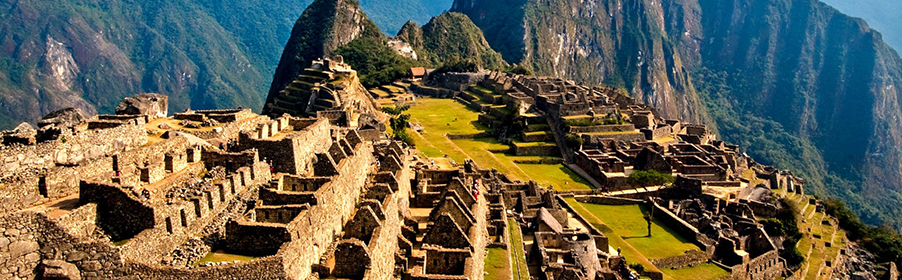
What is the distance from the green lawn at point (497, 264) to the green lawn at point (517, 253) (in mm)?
353

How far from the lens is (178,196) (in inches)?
680

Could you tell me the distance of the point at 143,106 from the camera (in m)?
27.8

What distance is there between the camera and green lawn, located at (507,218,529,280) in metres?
25.0

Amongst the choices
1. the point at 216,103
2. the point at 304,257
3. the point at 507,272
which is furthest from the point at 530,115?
the point at 304,257

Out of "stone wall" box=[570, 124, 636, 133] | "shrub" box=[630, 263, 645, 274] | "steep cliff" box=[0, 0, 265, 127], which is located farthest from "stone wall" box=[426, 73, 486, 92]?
"shrub" box=[630, 263, 645, 274]

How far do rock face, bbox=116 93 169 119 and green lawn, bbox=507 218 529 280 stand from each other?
14.7 meters

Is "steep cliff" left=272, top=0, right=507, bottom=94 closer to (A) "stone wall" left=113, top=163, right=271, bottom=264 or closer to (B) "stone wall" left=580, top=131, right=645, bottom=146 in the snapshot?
(B) "stone wall" left=580, top=131, right=645, bottom=146

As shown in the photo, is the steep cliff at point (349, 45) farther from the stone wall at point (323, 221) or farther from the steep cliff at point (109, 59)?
the stone wall at point (323, 221)

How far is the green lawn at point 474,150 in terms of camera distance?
52.8m

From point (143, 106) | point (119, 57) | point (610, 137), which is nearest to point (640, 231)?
point (610, 137)

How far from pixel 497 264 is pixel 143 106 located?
600 inches

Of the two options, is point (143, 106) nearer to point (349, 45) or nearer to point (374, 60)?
point (374, 60)

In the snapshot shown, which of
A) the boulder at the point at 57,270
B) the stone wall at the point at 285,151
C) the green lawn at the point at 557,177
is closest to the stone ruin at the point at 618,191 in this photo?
the green lawn at the point at 557,177

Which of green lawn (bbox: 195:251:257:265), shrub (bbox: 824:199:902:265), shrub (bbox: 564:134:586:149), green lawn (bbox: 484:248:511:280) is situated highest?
green lawn (bbox: 195:251:257:265)
